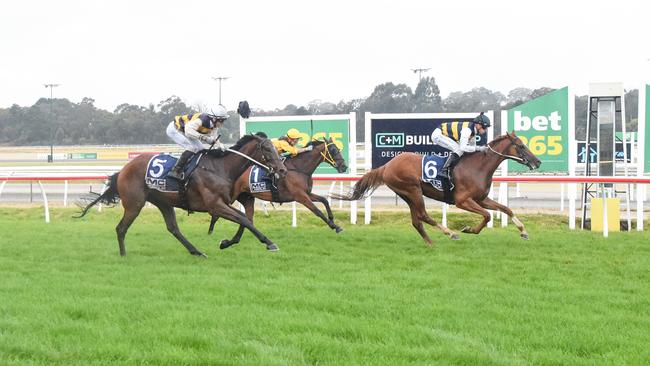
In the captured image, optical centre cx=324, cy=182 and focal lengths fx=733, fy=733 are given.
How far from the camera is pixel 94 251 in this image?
8.68 metres

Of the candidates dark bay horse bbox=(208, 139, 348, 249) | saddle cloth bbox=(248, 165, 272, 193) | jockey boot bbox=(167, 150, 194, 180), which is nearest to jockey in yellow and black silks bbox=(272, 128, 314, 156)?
dark bay horse bbox=(208, 139, 348, 249)

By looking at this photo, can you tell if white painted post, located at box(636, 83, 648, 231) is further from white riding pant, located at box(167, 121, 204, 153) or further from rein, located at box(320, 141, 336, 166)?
white riding pant, located at box(167, 121, 204, 153)

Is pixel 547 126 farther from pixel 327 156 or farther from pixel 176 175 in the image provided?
pixel 176 175

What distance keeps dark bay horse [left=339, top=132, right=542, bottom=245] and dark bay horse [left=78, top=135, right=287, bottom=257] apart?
2157 mm

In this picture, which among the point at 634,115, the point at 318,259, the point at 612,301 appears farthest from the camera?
the point at 634,115

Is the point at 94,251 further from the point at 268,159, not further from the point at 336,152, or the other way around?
the point at 336,152

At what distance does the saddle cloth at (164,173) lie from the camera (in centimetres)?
839

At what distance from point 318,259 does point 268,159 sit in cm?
135

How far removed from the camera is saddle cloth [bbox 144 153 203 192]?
8391 mm

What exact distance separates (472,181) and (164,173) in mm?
3886

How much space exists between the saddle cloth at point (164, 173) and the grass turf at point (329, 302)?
79cm

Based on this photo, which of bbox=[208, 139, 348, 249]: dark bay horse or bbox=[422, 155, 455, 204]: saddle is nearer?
bbox=[422, 155, 455, 204]: saddle

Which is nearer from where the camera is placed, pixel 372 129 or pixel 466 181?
pixel 466 181

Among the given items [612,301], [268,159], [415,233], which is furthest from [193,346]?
[415,233]
